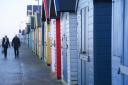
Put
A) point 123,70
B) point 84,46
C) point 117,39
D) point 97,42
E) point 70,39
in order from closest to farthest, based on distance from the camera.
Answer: point 123,70
point 117,39
point 97,42
point 84,46
point 70,39

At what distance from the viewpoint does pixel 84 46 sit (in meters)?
10.7

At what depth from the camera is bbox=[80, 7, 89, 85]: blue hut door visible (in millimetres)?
10336

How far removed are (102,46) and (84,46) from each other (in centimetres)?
123

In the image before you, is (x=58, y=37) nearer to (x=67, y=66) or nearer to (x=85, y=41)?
(x=67, y=66)

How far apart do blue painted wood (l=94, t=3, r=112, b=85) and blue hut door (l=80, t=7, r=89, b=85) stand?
0.66 meters

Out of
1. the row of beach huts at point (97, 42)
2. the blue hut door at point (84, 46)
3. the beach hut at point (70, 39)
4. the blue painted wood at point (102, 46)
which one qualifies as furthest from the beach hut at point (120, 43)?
the beach hut at point (70, 39)

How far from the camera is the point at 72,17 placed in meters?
13.7

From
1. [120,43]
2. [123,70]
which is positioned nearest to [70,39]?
[120,43]

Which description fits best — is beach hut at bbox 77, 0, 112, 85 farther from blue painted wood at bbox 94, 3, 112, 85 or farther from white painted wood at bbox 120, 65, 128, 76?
white painted wood at bbox 120, 65, 128, 76

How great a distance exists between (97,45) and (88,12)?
1.03 metres

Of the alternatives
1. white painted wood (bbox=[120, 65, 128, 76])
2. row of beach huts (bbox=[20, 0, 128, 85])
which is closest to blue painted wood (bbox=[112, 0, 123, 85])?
row of beach huts (bbox=[20, 0, 128, 85])

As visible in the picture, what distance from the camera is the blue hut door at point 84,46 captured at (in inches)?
407

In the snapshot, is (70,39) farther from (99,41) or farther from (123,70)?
(123,70)

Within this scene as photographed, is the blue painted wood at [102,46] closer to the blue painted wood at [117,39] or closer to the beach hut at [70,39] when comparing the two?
the blue painted wood at [117,39]
